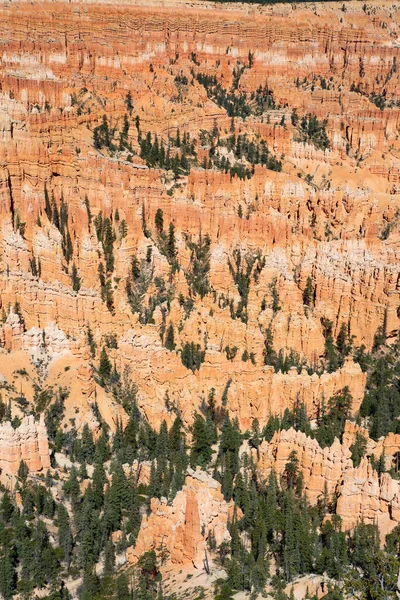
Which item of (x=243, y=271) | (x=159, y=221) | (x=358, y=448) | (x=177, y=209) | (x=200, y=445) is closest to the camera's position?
(x=358, y=448)

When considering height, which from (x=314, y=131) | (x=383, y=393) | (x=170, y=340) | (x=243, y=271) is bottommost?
(x=383, y=393)

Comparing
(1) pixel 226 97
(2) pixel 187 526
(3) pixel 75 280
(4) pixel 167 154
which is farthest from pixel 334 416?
(1) pixel 226 97

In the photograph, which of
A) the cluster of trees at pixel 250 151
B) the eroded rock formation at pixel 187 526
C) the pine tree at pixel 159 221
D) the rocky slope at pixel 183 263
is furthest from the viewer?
the cluster of trees at pixel 250 151

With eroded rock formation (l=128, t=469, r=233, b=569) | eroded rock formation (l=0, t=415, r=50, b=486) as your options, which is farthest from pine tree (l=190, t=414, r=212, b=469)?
eroded rock formation (l=0, t=415, r=50, b=486)

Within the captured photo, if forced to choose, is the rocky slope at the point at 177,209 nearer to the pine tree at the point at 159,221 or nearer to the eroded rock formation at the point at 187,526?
the pine tree at the point at 159,221

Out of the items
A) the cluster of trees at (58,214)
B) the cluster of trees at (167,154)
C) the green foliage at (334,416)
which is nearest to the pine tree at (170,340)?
the green foliage at (334,416)

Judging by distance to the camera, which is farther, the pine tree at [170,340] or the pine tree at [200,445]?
the pine tree at [170,340]

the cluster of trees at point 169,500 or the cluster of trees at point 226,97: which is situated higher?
the cluster of trees at point 226,97

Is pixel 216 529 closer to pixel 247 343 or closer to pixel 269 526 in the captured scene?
pixel 269 526

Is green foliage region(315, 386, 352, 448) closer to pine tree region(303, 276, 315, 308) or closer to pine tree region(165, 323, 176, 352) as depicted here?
pine tree region(165, 323, 176, 352)

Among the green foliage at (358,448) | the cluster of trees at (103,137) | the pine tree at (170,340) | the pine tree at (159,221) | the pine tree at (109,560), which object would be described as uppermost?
the cluster of trees at (103,137)

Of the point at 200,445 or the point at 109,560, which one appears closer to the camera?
the point at 109,560

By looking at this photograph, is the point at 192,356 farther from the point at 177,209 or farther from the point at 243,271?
the point at 177,209
